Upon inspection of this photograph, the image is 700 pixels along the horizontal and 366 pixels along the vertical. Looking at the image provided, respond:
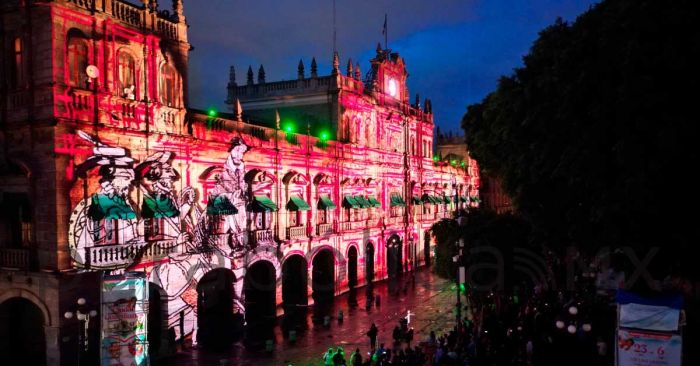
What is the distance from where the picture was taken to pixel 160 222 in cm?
2267

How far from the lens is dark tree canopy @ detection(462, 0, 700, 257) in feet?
44.7

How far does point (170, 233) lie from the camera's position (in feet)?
75.5

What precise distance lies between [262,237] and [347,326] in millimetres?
6492

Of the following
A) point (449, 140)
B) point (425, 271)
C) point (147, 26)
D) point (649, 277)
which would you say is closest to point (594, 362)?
point (649, 277)

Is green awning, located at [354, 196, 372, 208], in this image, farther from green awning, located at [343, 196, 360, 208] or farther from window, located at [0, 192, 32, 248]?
window, located at [0, 192, 32, 248]

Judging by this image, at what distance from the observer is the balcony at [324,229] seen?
110ft

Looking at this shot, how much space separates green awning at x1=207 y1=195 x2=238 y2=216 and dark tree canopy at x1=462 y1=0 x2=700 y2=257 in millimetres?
13254

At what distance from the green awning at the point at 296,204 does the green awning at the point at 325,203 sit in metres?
2.36

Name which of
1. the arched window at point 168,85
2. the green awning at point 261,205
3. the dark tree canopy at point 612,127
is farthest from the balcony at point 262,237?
the dark tree canopy at point 612,127

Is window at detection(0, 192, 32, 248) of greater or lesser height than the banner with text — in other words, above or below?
above

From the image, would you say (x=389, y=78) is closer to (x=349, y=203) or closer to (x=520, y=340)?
(x=349, y=203)

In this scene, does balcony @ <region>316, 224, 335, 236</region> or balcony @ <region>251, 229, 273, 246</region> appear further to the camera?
balcony @ <region>316, 224, 335, 236</region>

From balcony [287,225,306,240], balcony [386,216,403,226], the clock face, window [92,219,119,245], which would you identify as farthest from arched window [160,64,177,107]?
the clock face

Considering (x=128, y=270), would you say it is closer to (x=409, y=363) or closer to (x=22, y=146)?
(x=22, y=146)
